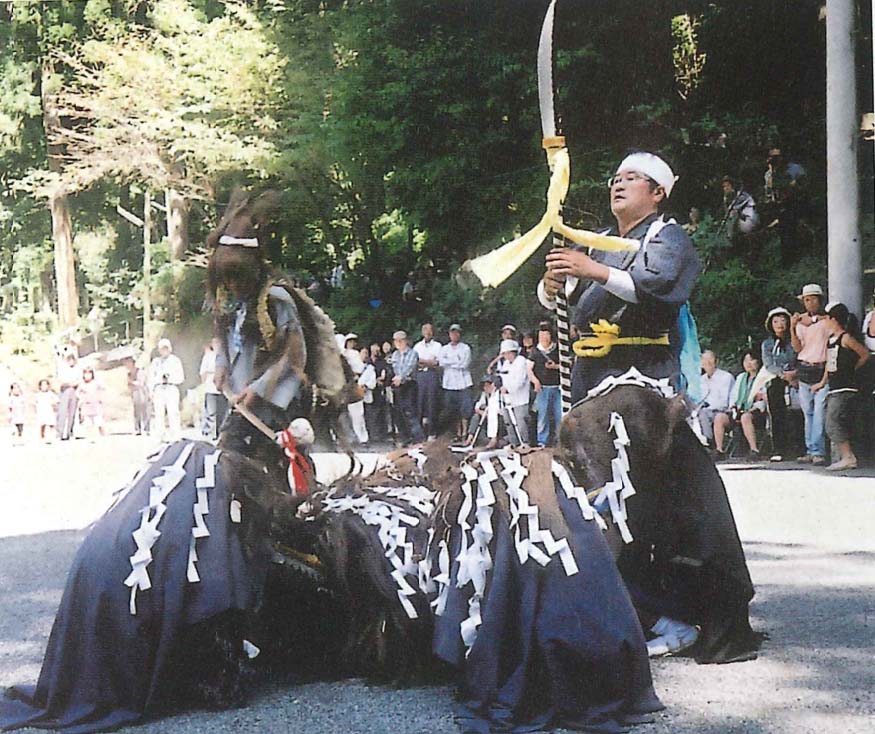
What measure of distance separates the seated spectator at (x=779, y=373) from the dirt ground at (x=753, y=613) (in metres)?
0.10

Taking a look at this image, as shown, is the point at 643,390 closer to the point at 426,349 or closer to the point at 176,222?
the point at 426,349

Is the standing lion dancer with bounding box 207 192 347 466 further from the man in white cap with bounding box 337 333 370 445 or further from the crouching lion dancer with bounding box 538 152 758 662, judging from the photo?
the crouching lion dancer with bounding box 538 152 758 662

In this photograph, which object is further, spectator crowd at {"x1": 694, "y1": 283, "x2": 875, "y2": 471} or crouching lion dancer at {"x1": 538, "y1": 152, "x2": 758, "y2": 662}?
spectator crowd at {"x1": 694, "y1": 283, "x2": 875, "y2": 471}

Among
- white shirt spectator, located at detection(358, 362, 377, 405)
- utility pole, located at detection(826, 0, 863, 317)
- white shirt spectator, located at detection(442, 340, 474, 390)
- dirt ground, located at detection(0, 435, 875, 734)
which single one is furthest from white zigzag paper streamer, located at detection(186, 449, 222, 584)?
utility pole, located at detection(826, 0, 863, 317)

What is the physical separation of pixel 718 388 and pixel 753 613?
1.82 ft

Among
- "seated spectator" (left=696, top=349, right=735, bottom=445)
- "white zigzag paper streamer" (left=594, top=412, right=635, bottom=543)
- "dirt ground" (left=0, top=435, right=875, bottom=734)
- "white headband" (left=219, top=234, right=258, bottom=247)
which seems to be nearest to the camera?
"dirt ground" (left=0, top=435, right=875, bottom=734)

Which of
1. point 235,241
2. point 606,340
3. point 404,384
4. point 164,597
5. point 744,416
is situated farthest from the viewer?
point 404,384

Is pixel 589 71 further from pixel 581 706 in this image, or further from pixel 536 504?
pixel 581 706

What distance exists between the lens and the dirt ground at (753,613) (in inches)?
74.3

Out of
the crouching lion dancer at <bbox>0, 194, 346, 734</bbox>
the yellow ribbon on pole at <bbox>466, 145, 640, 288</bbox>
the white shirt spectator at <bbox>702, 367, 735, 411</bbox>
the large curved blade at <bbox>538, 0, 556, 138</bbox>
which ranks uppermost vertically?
the large curved blade at <bbox>538, 0, 556, 138</bbox>

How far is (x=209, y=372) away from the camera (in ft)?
8.29

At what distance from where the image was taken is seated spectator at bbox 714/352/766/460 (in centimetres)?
266

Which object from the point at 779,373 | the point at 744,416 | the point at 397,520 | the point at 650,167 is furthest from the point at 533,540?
the point at 779,373

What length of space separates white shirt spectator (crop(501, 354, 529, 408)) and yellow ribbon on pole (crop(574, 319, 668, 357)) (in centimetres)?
36
